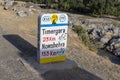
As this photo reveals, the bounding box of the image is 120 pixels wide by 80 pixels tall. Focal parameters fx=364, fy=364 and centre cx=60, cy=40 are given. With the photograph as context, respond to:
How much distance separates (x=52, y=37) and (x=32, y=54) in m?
1.44

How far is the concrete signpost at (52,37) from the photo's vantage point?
425 inches

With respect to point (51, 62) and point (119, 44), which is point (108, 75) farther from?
point (119, 44)

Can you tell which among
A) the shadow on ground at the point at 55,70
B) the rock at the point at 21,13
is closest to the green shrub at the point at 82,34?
the rock at the point at 21,13

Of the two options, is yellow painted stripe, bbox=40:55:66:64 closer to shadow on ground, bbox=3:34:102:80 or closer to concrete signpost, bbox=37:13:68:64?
concrete signpost, bbox=37:13:68:64

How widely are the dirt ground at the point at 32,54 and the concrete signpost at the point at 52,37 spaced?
2.21 ft

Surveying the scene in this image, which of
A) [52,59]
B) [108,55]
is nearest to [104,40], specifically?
[108,55]

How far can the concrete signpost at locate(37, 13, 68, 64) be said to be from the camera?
1080 cm

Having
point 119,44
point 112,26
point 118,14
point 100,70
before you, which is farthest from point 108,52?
point 118,14

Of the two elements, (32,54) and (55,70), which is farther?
(32,54)

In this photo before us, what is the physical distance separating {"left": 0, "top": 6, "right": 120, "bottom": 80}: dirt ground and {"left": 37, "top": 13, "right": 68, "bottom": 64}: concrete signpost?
67cm

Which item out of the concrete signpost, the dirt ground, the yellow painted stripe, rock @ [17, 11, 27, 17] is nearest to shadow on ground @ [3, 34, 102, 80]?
the dirt ground

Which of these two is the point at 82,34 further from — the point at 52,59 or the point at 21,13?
the point at 52,59

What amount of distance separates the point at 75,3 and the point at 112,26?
7377mm

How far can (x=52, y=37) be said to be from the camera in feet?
36.4
